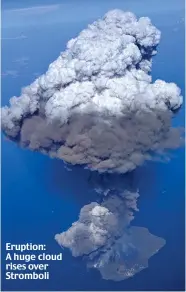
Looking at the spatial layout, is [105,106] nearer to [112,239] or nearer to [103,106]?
[103,106]

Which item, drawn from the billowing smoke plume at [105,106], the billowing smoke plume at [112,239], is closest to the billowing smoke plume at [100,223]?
the billowing smoke plume at [112,239]

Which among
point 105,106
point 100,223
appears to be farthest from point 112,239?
point 105,106

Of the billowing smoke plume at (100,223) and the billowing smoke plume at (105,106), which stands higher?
the billowing smoke plume at (105,106)

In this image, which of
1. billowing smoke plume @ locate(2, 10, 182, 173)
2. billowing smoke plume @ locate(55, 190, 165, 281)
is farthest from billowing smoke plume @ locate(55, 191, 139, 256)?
billowing smoke plume @ locate(2, 10, 182, 173)

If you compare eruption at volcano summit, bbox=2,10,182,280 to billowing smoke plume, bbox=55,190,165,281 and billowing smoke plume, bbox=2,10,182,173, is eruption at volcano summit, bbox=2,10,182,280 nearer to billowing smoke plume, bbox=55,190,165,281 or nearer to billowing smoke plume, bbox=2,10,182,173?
billowing smoke plume, bbox=2,10,182,173

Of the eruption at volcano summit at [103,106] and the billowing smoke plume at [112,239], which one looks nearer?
the eruption at volcano summit at [103,106]

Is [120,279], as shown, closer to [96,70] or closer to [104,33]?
[96,70]

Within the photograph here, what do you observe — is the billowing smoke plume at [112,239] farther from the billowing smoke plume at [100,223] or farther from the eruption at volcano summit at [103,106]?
the eruption at volcano summit at [103,106]
